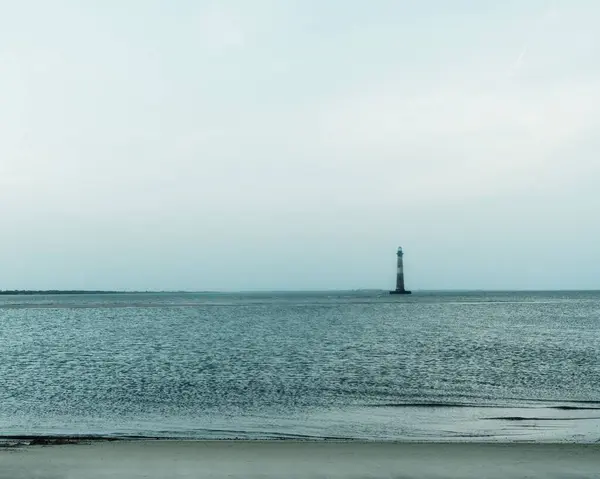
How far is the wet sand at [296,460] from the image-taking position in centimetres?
1093

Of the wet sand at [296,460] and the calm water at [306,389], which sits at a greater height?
the wet sand at [296,460]

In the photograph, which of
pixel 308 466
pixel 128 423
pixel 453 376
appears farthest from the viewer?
pixel 453 376

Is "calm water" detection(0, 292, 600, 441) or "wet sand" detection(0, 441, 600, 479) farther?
"calm water" detection(0, 292, 600, 441)

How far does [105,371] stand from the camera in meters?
35.5

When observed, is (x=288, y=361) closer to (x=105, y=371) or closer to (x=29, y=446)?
(x=105, y=371)

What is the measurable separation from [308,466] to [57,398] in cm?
1749

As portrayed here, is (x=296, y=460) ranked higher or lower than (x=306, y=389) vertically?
higher

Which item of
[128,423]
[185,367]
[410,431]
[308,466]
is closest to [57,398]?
[128,423]

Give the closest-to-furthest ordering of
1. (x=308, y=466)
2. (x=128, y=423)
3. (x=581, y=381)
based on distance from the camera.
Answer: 1. (x=308, y=466)
2. (x=128, y=423)
3. (x=581, y=381)

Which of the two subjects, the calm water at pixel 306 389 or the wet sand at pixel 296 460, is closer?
the wet sand at pixel 296 460

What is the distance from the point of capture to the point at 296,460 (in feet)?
40.2

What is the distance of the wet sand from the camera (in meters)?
10.9

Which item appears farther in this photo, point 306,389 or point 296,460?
point 306,389

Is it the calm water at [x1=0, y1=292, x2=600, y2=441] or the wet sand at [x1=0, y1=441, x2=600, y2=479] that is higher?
the wet sand at [x1=0, y1=441, x2=600, y2=479]
